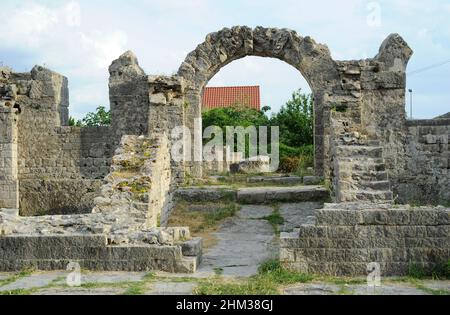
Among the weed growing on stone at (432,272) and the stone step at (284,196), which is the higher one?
the stone step at (284,196)

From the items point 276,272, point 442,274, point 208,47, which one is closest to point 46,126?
point 208,47

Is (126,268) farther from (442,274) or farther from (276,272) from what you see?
(442,274)

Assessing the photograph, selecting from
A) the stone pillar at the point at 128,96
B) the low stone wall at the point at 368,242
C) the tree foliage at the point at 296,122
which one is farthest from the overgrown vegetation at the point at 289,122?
the low stone wall at the point at 368,242

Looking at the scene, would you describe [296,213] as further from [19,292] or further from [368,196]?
[19,292]

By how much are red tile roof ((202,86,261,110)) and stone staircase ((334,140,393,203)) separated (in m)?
31.7

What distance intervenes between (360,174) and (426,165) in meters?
→ 3.87

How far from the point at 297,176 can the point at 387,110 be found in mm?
2688

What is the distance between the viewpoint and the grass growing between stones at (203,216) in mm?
10893

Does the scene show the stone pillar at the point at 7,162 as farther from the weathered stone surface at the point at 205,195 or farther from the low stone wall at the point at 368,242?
the low stone wall at the point at 368,242

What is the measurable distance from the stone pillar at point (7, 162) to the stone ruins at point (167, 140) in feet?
0.08

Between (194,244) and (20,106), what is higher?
(20,106)

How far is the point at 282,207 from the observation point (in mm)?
12055

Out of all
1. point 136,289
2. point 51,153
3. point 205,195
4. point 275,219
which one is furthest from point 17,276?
point 51,153
